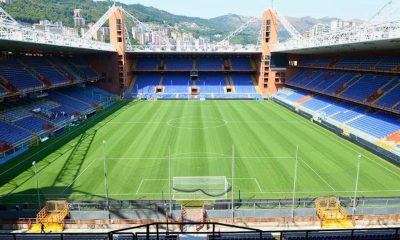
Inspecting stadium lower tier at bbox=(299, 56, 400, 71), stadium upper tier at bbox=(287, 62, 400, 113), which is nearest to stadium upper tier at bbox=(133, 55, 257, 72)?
stadium lower tier at bbox=(299, 56, 400, 71)

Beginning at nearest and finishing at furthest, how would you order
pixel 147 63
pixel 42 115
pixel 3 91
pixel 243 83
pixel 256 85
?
1. pixel 3 91
2. pixel 42 115
3. pixel 256 85
4. pixel 243 83
5. pixel 147 63

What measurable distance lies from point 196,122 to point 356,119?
18.4 m

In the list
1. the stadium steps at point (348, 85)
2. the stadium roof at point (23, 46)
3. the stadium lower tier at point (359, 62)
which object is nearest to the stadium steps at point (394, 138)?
the stadium lower tier at point (359, 62)

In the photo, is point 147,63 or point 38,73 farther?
point 147,63

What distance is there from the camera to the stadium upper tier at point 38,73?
36.1 meters

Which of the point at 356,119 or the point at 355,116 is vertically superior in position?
the point at 355,116

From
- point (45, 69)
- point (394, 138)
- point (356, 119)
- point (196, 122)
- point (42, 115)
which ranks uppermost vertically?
point (45, 69)

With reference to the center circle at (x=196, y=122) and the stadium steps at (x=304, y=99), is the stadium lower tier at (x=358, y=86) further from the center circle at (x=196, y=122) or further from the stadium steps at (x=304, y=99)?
the center circle at (x=196, y=122)

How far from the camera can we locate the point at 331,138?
33594 mm

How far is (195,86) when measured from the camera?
65125 mm

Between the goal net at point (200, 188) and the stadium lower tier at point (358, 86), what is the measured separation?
20.3m

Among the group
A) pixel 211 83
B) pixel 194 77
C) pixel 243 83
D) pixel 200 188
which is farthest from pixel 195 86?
pixel 200 188

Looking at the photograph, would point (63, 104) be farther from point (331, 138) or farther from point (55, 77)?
point (331, 138)

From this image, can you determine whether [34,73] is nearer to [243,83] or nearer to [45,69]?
[45,69]
